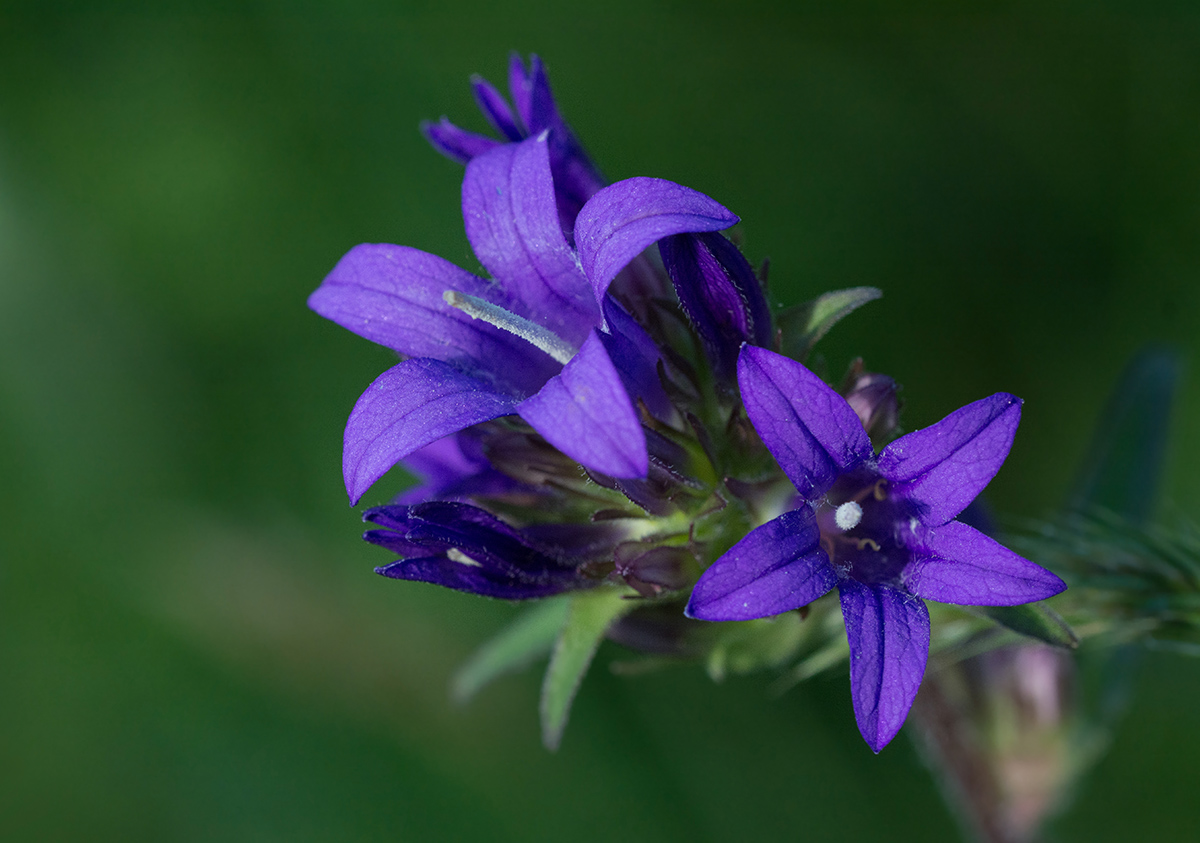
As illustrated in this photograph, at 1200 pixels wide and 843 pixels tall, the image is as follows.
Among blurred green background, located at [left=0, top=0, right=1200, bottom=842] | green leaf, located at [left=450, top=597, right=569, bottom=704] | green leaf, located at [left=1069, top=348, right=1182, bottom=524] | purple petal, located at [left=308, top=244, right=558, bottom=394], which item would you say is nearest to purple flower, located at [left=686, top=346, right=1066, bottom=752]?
purple petal, located at [left=308, top=244, right=558, bottom=394]

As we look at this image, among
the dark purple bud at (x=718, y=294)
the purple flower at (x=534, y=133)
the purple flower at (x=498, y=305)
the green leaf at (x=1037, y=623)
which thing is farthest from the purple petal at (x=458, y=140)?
the green leaf at (x=1037, y=623)

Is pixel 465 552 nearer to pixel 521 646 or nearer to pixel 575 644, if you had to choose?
pixel 575 644

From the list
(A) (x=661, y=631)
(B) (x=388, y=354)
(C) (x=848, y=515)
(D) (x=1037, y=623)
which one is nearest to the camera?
(D) (x=1037, y=623)

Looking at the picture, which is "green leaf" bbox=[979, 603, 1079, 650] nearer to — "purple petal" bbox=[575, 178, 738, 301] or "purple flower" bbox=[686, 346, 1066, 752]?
"purple flower" bbox=[686, 346, 1066, 752]

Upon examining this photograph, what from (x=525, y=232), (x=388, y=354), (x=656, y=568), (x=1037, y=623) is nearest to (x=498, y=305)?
(x=525, y=232)

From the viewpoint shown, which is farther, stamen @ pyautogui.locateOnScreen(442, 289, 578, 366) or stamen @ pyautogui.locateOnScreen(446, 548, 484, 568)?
stamen @ pyautogui.locateOnScreen(446, 548, 484, 568)
